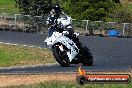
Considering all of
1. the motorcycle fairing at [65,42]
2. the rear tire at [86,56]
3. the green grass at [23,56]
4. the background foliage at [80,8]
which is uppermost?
the motorcycle fairing at [65,42]

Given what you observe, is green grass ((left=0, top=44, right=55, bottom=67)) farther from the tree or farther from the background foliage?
the background foliage

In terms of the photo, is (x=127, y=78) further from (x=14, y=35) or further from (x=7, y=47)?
(x=14, y=35)

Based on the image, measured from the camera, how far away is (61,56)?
1748cm

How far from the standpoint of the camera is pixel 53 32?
54.8ft

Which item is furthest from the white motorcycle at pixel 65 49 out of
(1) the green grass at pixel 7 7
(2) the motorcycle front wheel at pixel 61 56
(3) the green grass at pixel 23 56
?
(1) the green grass at pixel 7 7

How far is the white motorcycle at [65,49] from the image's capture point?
55.1 ft

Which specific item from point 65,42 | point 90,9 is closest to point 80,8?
point 90,9

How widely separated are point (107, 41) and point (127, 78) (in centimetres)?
2760

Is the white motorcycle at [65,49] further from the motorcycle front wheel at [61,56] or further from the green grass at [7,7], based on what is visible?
the green grass at [7,7]

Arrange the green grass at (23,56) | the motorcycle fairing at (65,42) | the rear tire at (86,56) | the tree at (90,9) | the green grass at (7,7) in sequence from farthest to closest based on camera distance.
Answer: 1. the green grass at (7,7)
2. the tree at (90,9)
3. the green grass at (23,56)
4. the rear tire at (86,56)
5. the motorcycle fairing at (65,42)

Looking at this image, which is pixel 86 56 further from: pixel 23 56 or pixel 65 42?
pixel 23 56

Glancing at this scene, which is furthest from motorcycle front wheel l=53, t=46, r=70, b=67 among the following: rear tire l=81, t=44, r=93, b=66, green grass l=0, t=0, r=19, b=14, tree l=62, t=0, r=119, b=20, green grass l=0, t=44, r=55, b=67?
green grass l=0, t=0, r=19, b=14

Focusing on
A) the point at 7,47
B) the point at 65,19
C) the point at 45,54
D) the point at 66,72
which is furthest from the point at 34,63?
the point at 65,19

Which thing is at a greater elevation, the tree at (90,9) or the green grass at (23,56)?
the green grass at (23,56)
